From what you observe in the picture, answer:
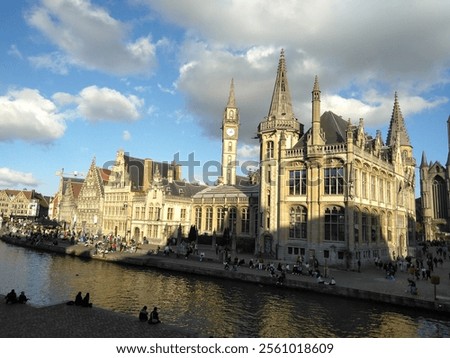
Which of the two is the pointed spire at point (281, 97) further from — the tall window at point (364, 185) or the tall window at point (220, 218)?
the tall window at point (220, 218)

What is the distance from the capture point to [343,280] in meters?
34.1

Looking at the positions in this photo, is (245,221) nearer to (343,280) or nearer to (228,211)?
(228,211)

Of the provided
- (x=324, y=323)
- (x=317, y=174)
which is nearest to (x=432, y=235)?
(x=317, y=174)

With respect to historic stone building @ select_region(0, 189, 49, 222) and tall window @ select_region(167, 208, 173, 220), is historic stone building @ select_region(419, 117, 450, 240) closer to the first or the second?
tall window @ select_region(167, 208, 173, 220)

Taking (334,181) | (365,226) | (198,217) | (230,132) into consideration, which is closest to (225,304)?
(334,181)

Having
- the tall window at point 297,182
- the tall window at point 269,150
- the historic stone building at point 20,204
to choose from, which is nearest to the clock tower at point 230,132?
the tall window at point 269,150

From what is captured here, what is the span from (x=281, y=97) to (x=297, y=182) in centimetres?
1506

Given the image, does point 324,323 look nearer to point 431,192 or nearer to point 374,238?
point 374,238

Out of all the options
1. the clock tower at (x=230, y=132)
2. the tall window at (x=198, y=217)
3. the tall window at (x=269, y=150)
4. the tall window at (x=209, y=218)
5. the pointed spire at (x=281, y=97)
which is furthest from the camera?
the clock tower at (x=230, y=132)

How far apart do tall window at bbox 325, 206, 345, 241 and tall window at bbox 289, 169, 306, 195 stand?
14.4ft

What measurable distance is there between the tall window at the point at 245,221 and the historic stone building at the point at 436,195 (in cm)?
8128

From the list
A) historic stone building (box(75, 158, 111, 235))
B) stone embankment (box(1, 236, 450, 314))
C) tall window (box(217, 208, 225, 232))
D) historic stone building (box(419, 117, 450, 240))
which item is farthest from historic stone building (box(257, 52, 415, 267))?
historic stone building (box(419, 117, 450, 240))

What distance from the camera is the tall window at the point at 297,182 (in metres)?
46.5

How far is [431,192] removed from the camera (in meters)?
128
